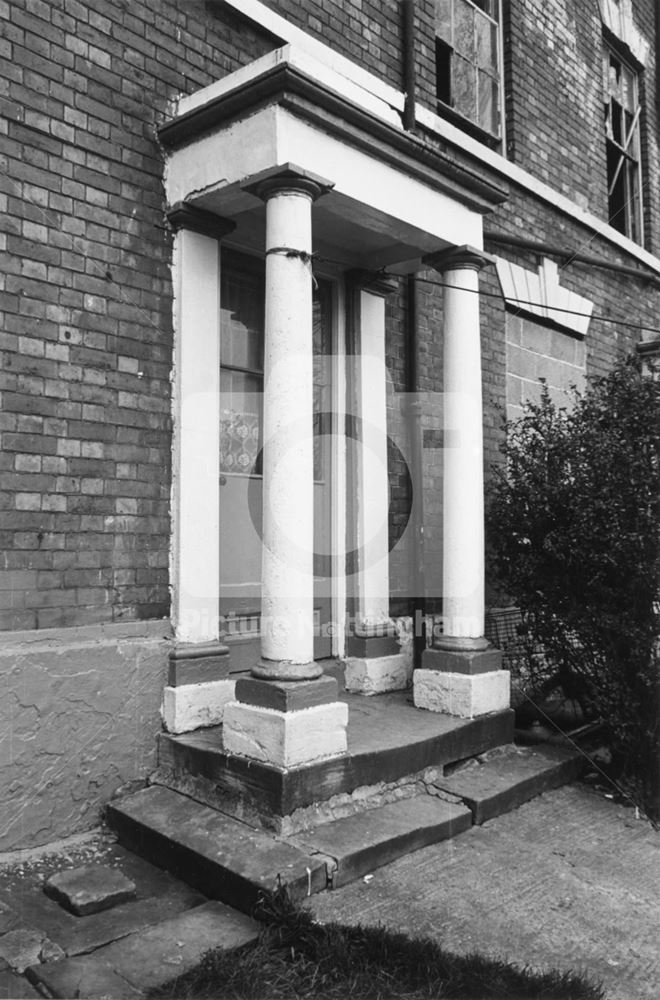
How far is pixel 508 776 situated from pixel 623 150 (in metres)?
7.62

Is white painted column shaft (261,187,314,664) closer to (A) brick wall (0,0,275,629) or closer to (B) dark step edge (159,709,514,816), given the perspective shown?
(B) dark step edge (159,709,514,816)

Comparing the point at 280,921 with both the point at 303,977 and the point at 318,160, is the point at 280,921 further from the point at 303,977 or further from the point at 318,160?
the point at 318,160

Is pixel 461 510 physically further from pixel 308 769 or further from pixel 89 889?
pixel 89 889

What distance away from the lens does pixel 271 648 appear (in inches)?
156

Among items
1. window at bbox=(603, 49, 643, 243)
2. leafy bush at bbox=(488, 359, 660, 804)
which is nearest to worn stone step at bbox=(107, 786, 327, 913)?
leafy bush at bbox=(488, 359, 660, 804)

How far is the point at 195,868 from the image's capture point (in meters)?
3.51

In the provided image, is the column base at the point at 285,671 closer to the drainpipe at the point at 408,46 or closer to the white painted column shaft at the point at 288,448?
the white painted column shaft at the point at 288,448

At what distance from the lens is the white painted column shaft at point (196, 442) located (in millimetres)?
4430

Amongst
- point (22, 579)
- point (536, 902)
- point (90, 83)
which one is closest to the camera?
point (536, 902)

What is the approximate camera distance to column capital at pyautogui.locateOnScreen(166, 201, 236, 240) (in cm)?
445

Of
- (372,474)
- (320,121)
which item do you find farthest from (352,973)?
(320,121)

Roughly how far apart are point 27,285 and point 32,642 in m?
1.67

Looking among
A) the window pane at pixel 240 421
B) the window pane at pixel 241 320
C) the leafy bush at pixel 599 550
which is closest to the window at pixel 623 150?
the leafy bush at pixel 599 550

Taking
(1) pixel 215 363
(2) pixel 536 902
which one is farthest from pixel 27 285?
(2) pixel 536 902
